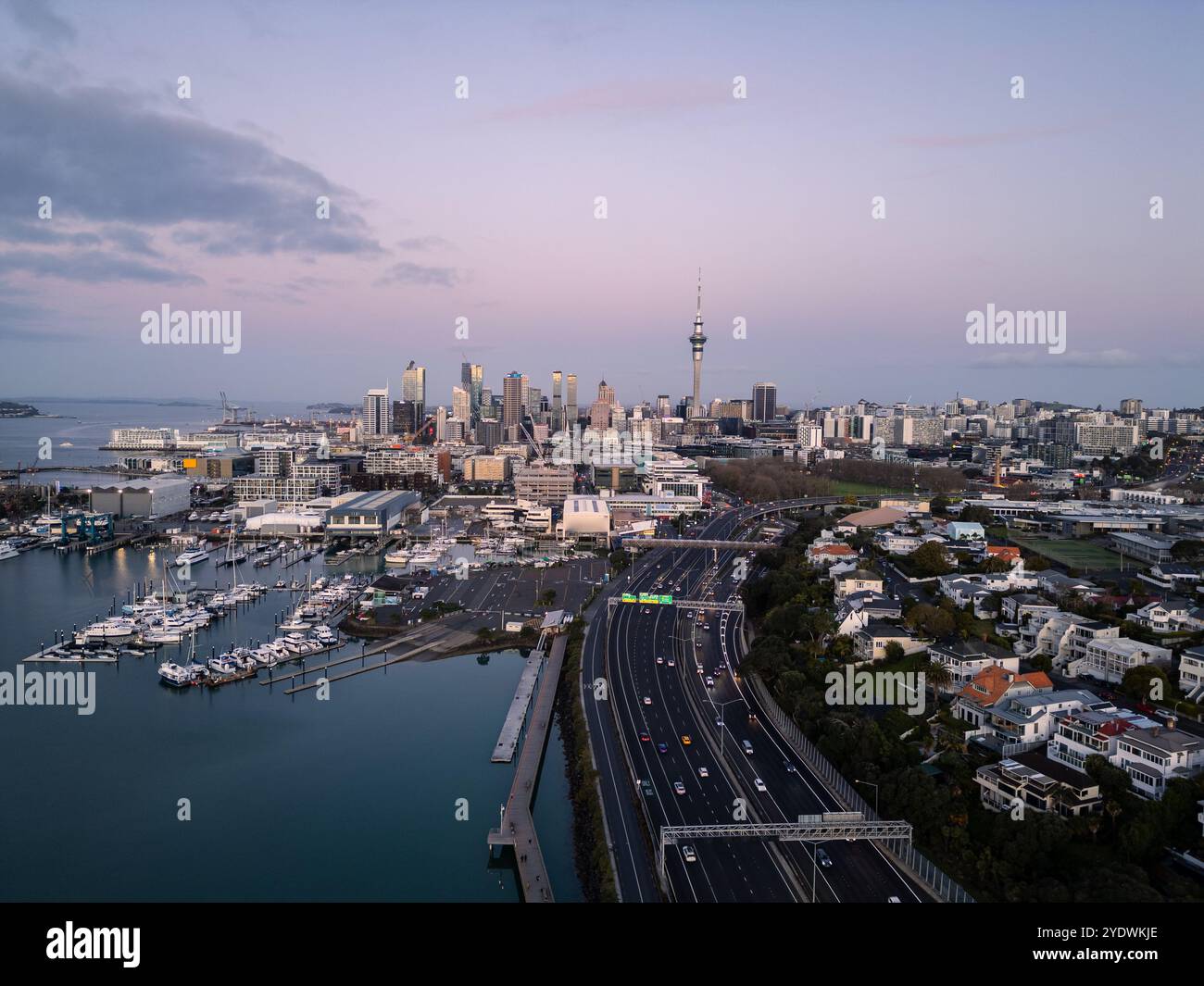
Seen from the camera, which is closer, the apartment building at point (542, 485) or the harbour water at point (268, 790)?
the harbour water at point (268, 790)

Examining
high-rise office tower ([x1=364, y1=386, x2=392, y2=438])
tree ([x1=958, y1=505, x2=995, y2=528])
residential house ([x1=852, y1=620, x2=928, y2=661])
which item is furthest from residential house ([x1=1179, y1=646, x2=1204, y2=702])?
high-rise office tower ([x1=364, y1=386, x2=392, y2=438])

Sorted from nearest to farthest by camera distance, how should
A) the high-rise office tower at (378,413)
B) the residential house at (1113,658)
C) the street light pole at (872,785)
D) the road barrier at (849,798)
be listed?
the road barrier at (849,798) < the street light pole at (872,785) < the residential house at (1113,658) < the high-rise office tower at (378,413)

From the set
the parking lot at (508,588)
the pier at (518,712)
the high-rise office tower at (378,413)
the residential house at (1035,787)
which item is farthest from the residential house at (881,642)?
the high-rise office tower at (378,413)

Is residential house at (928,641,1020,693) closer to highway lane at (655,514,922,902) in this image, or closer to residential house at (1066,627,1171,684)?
residential house at (1066,627,1171,684)

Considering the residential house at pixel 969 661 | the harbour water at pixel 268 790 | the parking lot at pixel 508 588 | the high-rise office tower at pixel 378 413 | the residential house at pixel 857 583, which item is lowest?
the harbour water at pixel 268 790

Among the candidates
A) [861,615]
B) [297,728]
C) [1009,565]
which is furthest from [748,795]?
[1009,565]

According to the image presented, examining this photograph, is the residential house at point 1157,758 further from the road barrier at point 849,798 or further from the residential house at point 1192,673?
the road barrier at point 849,798

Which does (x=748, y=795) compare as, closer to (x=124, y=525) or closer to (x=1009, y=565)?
(x=1009, y=565)

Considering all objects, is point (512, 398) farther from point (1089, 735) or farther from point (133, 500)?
point (1089, 735)
